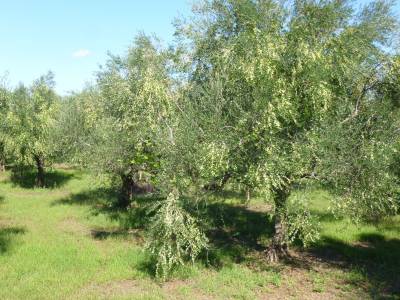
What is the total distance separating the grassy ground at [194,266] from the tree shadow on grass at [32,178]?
526 inches

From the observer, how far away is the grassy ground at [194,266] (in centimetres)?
1605

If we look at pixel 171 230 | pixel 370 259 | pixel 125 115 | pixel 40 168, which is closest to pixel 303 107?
pixel 171 230

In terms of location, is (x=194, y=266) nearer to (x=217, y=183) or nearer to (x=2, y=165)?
(x=217, y=183)

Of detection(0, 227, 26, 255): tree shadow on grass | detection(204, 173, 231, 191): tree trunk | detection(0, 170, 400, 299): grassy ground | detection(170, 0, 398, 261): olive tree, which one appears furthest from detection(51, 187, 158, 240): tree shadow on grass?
detection(170, 0, 398, 261): olive tree

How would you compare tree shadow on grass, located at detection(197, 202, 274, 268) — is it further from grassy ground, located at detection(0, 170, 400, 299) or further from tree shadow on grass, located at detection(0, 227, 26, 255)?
tree shadow on grass, located at detection(0, 227, 26, 255)

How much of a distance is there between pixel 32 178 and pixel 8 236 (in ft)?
79.6

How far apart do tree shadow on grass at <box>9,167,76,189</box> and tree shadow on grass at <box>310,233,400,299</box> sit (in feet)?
93.4

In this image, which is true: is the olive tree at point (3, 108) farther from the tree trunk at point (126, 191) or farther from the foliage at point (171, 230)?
the foliage at point (171, 230)

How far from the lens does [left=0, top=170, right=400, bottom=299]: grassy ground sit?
1605cm

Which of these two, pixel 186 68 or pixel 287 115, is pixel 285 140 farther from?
pixel 186 68

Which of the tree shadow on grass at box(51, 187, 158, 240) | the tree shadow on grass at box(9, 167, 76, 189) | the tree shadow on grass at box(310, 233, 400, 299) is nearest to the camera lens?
the tree shadow on grass at box(310, 233, 400, 299)

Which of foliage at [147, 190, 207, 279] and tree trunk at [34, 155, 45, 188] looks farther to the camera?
tree trunk at [34, 155, 45, 188]

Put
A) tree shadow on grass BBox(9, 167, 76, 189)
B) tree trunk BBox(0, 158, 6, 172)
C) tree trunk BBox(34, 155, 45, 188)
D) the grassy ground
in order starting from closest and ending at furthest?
the grassy ground
tree trunk BBox(34, 155, 45, 188)
tree shadow on grass BBox(9, 167, 76, 189)
tree trunk BBox(0, 158, 6, 172)

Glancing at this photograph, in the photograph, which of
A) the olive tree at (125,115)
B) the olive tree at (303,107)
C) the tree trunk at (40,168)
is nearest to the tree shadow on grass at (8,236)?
the olive tree at (125,115)
